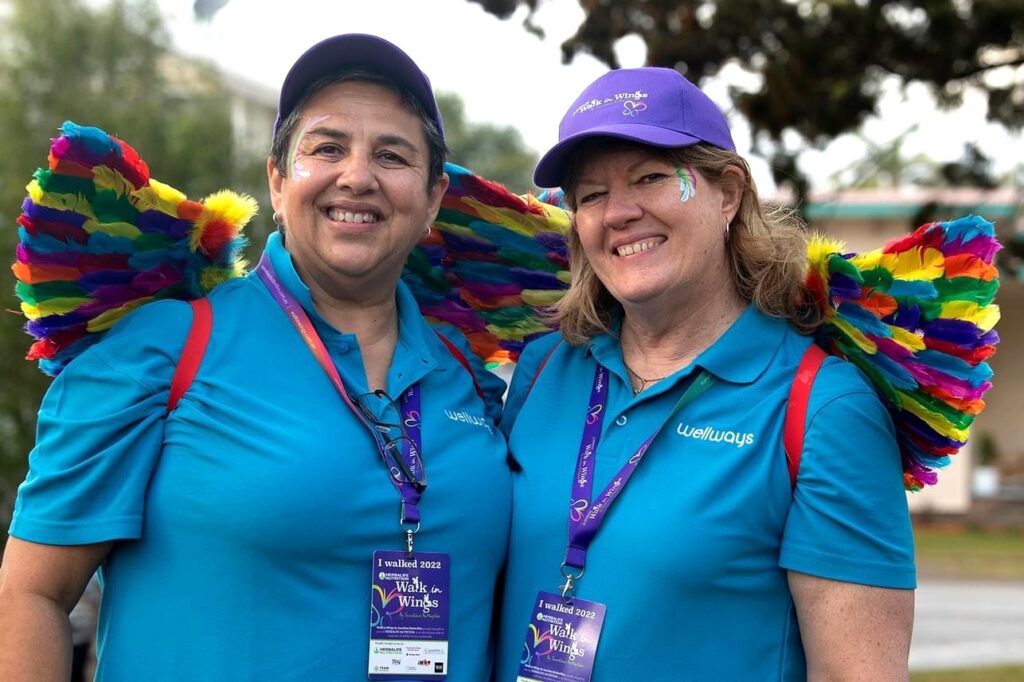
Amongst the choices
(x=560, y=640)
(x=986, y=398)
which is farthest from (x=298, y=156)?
(x=986, y=398)

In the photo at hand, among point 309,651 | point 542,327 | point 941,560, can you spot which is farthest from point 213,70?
point 309,651

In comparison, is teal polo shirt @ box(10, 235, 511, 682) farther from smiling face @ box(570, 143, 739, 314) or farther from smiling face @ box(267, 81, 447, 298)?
smiling face @ box(570, 143, 739, 314)

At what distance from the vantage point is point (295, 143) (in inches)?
→ 108

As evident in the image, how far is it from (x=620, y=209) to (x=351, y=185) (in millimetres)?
632

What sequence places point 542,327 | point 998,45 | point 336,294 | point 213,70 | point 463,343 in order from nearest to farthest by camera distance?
point 336,294
point 463,343
point 542,327
point 998,45
point 213,70

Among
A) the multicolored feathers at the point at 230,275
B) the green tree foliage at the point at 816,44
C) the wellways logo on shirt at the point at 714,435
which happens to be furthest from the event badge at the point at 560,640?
the green tree foliage at the point at 816,44

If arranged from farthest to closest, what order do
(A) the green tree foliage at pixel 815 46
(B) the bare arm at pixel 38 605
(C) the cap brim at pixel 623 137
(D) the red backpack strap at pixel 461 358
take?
(A) the green tree foliage at pixel 815 46, (D) the red backpack strap at pixel 461 358, (C) the cap brim at pixel 623 137, (B) the bare arm at pixel 38 605

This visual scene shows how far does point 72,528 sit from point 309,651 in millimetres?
542

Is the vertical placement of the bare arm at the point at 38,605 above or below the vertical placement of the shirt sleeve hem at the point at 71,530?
below

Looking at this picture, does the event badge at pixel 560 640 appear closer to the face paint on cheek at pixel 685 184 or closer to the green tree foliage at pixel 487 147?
the face paint on cheek at pixel 685 184

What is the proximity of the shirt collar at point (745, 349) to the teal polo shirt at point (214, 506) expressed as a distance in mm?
736

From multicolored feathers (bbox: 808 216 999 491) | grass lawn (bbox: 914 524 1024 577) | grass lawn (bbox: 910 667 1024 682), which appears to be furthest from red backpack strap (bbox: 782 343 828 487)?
grass lawn (bbox: 914 524 1024 577)

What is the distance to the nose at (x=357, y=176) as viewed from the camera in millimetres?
2658

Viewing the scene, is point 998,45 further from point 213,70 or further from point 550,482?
point 213,70
